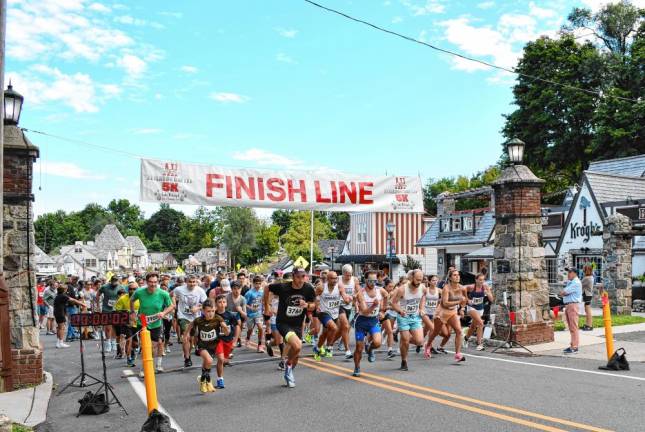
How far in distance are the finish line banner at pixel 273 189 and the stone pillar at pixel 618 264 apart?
1047cm

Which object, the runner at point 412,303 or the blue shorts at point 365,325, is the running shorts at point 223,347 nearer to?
the blue shorts at point 365,325

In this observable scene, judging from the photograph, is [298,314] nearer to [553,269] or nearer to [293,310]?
[293,310]

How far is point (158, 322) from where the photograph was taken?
12.0 meters

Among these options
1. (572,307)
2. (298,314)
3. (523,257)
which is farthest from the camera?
(523,257)

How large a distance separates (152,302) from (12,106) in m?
4.31

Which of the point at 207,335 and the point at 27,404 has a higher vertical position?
the point at 207,335

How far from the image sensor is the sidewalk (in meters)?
7.82

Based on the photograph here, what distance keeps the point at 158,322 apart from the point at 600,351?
9336 mm

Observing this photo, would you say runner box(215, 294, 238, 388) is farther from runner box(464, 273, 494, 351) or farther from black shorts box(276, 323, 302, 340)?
runner box(464, 273, 494, 351)

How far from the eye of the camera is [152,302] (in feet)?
39.4

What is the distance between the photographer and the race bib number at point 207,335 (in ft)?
33.2

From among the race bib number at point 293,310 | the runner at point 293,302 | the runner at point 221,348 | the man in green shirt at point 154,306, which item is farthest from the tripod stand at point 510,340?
the man in green shirt at point 154,306

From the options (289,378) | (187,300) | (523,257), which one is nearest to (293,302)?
(289,378)

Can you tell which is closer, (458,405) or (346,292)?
(458,405)
